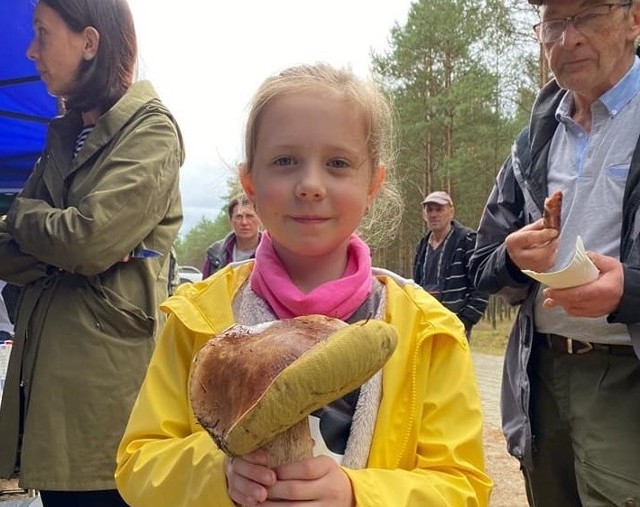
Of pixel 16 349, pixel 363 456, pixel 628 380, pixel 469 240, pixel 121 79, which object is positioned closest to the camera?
pixel 363 456

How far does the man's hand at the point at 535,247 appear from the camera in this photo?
6.30 ft

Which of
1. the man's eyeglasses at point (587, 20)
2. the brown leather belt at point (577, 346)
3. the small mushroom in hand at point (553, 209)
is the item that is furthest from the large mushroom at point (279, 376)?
the man's eyeglasses at point (587, 20)

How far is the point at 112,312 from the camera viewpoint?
215 centimetres

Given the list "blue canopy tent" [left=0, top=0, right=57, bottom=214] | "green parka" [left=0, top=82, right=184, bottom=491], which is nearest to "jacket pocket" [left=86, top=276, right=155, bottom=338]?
"green parka" [left=0, top=82, right=184, bottom=491]

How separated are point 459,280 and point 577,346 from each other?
457 cm

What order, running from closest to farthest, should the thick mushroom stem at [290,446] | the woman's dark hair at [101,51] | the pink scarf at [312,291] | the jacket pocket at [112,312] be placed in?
1. the thick mushroom stem at [290,446]
2. the pink scarf at [312,291]
3. the jacket pocket at [112,312]
4. the woman's dark hair at [101,51]

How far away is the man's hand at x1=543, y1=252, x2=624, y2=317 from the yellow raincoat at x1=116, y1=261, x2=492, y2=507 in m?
0.55

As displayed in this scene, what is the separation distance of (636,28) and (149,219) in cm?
164

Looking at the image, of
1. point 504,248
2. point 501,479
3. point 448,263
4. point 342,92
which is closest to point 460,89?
point 448,263

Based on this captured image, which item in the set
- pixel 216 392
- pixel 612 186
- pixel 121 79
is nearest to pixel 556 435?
pixel 612 186

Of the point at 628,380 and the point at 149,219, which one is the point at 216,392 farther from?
the point at 628,380

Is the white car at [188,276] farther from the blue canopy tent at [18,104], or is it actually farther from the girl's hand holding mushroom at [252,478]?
the blue canopy tent at [18,104]

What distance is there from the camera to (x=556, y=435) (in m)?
2.25

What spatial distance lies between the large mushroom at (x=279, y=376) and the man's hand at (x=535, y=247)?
1067mm
